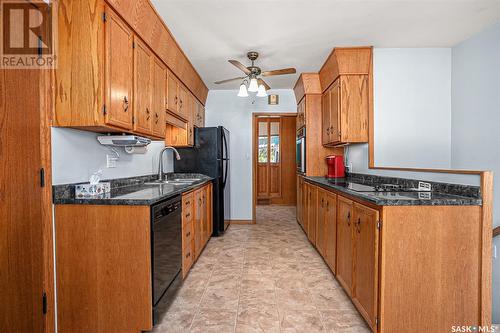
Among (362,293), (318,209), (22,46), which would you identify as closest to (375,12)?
(318,209)

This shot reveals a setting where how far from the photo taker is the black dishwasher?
1.64 m

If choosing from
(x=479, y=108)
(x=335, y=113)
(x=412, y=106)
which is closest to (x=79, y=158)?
(x=335, y=113)

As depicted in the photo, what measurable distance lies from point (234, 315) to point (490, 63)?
3.40m

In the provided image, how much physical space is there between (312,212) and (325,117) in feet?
4.77

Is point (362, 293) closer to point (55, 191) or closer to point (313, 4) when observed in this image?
point (55, 191)

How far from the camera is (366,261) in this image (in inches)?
66.0

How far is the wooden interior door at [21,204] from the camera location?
1.44 m

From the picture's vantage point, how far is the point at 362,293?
1.74m

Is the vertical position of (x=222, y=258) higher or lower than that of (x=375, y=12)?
lower

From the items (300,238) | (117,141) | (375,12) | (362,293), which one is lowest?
(300,238)

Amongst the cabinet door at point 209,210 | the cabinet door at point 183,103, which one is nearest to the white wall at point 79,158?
the cabinet door at point 183,103

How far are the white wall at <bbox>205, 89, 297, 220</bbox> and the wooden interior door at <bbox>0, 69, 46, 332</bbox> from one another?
3266 millimetres

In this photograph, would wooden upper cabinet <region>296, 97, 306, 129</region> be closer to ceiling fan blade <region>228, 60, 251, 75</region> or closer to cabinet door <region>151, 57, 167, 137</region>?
ceiling fan blade <region>228, 60, 251, 75</region>

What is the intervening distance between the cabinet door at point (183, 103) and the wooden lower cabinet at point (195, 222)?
102cm
